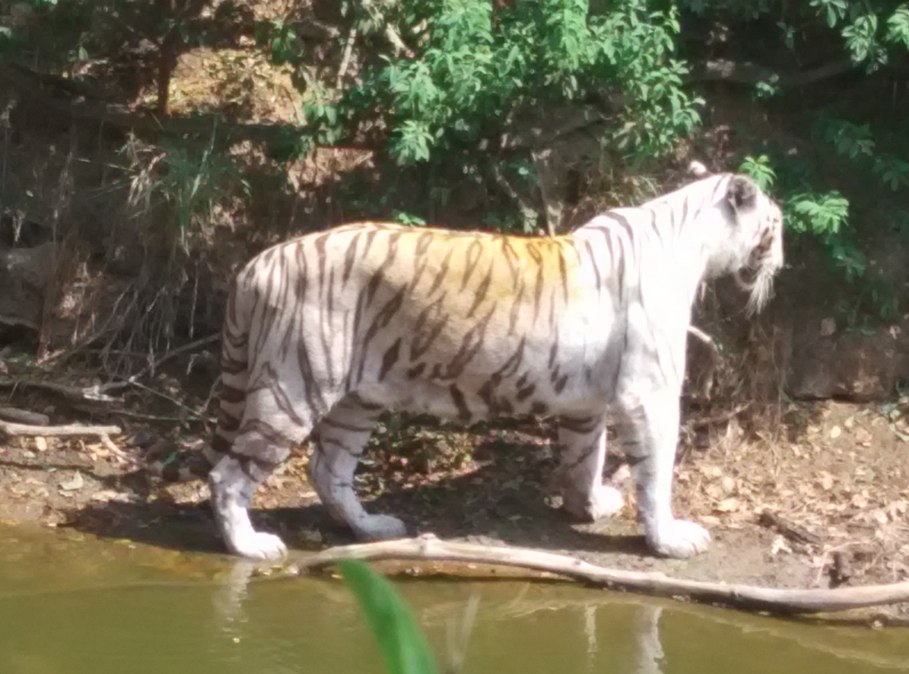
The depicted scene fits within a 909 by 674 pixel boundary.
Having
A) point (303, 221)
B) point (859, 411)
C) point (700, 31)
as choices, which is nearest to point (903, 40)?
point (700, 31)

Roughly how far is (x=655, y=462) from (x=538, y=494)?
94 cm

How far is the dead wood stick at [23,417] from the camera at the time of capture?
6.38 m

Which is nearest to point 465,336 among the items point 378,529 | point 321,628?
point 378,529

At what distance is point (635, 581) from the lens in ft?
15.8

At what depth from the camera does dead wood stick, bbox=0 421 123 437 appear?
6246 millimetres

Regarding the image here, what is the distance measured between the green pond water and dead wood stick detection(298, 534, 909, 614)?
0.06m

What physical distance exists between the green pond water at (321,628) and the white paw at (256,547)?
6cm

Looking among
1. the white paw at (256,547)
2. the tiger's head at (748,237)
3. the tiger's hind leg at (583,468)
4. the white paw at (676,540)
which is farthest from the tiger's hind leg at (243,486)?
the tiger's head at (748,237)

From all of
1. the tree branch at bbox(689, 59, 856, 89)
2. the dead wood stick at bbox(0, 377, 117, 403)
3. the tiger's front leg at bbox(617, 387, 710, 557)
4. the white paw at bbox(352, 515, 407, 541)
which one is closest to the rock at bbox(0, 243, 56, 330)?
the dead wood stick at bbox(0, 377, 117, 403)

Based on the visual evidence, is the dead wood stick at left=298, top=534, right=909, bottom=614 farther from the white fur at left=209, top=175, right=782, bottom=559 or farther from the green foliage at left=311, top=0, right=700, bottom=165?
the green foliage at left=311, top=0, right=700, bottom=165

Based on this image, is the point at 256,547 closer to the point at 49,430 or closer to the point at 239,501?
the point at 239,501

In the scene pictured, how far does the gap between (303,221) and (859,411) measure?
9.75 feet

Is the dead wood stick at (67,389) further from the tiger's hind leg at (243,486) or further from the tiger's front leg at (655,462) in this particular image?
the tiger's front leg at (655,462)

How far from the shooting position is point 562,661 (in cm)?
425
